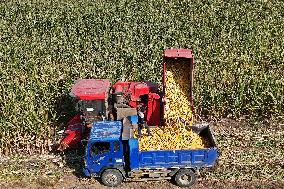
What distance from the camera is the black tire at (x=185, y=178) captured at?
11867 mm

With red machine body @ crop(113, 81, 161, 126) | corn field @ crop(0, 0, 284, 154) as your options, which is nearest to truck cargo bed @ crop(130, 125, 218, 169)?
red machine body @ crop(113, 81, 161, 126)

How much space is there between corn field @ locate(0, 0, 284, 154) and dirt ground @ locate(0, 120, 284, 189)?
94cm

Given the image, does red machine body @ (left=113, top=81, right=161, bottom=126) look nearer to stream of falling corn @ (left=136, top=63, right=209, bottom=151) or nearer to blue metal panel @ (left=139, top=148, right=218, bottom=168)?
stream of falling corn @ (left=136, top=63, right=209, bottom=151)

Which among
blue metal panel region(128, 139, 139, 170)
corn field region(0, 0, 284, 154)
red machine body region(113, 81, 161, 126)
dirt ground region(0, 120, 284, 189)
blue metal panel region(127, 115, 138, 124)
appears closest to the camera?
blue metal panel region(128, 139, 139, 170)

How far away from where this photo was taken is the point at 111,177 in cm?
1202

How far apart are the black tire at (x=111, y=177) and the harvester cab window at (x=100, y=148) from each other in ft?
1.87

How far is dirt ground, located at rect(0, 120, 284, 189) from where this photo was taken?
12.2m

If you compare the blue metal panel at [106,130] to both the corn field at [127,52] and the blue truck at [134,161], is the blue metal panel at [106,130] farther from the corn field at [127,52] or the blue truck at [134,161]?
the corn field at [127,52]

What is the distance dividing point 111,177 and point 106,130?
4.16 feet

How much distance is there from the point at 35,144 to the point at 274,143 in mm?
7399

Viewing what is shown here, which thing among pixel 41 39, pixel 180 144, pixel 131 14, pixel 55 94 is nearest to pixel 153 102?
pixel 180 144

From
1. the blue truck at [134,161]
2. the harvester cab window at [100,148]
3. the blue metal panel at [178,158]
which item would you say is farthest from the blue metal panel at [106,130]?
the blue metal panel at [178,158]

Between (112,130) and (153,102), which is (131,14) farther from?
(112,130)

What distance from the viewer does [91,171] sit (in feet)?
39.8
